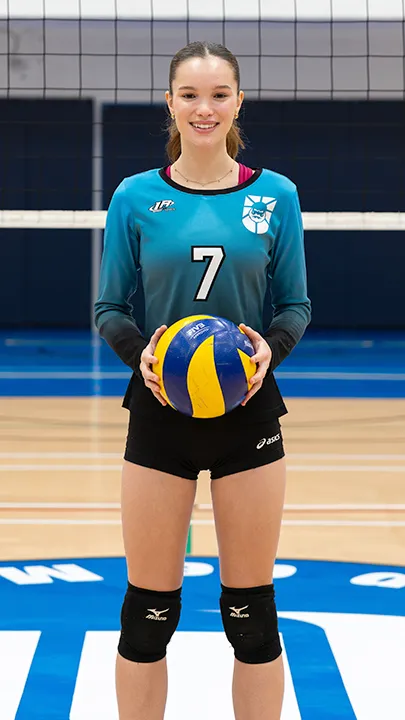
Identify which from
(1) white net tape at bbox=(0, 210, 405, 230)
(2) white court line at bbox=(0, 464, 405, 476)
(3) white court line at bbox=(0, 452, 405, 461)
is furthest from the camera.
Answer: (1) white net tape at bbox=(0, 210, 405, 230)

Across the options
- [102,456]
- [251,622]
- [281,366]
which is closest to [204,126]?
[251,622]

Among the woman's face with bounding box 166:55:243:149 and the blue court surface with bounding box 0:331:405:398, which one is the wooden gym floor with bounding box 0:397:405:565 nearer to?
the blue court surface with bounding box 0:331:405:398

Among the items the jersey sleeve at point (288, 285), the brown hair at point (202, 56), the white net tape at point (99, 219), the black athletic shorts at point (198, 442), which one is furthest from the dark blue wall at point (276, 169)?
the black athletic shorts at point (198, 442)

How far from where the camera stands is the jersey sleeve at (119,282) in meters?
2.55

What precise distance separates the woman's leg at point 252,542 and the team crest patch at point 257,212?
0.53 m

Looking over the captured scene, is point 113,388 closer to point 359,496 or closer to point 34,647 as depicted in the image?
point 359,496

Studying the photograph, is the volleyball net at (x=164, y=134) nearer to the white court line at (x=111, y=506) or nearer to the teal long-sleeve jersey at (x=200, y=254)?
the white court line at (x=111, y=506)

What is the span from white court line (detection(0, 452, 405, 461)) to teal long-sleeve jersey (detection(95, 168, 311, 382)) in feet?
14.4

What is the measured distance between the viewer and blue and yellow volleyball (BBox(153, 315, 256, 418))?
242 centimetres

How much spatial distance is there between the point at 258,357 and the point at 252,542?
0.42 meters

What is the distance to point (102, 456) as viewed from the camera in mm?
6984

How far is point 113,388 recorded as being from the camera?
10242 mm

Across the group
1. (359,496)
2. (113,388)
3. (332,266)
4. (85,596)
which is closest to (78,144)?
(332,266)

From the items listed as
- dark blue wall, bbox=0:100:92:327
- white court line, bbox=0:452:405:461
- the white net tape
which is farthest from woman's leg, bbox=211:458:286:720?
dark blue wall, bbox=0:100:92:327
